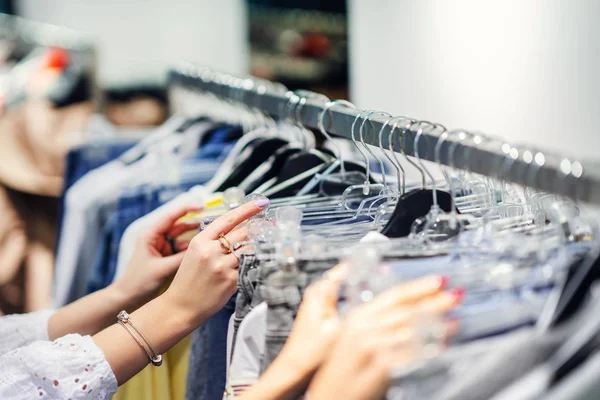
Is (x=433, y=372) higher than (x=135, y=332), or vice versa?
(x=433, y=372)

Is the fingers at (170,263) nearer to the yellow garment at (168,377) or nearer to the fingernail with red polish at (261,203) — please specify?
the yellow garment at (168,377)

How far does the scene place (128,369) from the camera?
859mm

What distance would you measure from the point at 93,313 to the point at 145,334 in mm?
215

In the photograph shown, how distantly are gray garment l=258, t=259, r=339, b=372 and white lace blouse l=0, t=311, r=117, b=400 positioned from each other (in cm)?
27

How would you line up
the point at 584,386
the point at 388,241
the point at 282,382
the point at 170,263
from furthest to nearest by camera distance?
the point at 170,263, the point at 388,241, the point at 282,382, the point at 584,386

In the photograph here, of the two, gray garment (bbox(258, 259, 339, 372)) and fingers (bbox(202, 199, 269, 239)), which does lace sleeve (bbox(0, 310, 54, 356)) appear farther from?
gray garment (bbox(258, 259, 339, 372))

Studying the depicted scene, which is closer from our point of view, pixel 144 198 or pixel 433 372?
pixel 433 372

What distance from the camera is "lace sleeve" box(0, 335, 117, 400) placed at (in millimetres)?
823

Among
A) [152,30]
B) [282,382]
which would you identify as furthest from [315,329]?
[152,30]

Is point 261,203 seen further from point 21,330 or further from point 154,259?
point 21,330

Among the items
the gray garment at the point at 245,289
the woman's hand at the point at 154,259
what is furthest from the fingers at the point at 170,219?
the gray garment at the point at 245,289

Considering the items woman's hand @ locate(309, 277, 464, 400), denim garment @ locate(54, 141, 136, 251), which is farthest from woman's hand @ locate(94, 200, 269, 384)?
denim garment @ locate(54, 141, 136, 251)

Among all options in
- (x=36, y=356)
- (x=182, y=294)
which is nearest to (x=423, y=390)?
(x=182, y=294)

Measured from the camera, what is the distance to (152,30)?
2.80m
